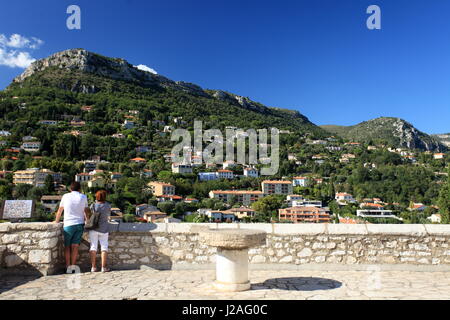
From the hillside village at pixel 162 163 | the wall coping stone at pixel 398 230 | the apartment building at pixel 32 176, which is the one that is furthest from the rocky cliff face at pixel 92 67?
the wall coping stone at pixel 398 230

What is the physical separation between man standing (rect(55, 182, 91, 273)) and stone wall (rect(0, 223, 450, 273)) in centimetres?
30

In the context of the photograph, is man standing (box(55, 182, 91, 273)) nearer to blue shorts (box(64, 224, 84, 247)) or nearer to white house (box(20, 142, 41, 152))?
blue shorts (box(64, 224, 84, 247))

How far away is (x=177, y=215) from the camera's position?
148 feet

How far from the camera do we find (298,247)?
4746mm

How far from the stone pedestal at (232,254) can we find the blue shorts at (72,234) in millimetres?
1823

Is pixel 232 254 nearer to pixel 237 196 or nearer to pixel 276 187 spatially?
pixel 237 196

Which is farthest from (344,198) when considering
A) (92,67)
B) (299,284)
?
(92,67)

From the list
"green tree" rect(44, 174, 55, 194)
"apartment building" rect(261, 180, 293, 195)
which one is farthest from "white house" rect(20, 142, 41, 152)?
"apartment building" rect(261, 180, 293, 195)

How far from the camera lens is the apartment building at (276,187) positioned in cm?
6291

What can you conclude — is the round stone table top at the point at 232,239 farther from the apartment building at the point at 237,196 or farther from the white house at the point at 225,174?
the white house at the point at 225,174

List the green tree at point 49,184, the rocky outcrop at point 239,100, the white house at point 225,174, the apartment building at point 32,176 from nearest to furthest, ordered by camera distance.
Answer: the green tree at point 49,184
the apartment building at point 32,176
the white house at point 225,174
the rocky outcrop at point 239,100

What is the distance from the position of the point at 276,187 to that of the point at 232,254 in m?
61.3
